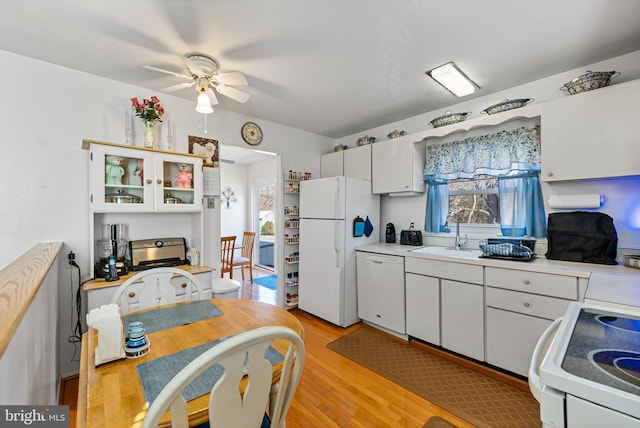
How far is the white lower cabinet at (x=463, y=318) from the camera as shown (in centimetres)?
221

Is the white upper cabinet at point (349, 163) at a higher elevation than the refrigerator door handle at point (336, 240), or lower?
higher

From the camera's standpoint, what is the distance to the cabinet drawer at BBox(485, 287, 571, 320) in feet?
6.06

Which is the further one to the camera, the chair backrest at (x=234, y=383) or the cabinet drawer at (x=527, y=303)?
the cabinet drawer at (x=527, y=303)

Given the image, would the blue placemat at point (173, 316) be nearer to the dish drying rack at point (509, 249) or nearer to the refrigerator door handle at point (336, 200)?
the refrigerator door handle at point (336, 200)

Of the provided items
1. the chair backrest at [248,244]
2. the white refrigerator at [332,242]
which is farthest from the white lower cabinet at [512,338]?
the chair backrest at [248,244]

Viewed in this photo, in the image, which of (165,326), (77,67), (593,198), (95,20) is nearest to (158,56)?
(95,20)

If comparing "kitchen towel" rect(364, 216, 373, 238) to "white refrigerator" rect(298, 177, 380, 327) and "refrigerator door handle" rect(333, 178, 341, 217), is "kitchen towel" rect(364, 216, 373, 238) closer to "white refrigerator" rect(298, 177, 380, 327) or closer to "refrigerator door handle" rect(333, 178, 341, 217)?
"white refrigerator" rect(298, 177, 380, 327)

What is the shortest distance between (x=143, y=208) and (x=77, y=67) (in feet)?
4.00


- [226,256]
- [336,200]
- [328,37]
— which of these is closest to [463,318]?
[336,200]

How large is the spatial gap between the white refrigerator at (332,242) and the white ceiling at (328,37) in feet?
3.74

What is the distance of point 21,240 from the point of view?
1980 mm

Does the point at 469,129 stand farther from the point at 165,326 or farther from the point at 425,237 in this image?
the point at 165,326

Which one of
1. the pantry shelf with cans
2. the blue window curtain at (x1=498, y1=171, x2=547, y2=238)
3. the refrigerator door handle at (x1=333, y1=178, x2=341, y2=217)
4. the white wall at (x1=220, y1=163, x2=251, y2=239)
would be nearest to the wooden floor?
the pantry shelf with cans

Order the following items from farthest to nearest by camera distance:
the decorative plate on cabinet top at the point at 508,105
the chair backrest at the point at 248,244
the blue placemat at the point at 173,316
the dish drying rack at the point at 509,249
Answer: the chair backrest at the point at 248,244 < the decorative plate on cabinet top at the point at 508,105 < the dish drying rack at the point at 509,249 < the blue placemat at the point at 173,316
